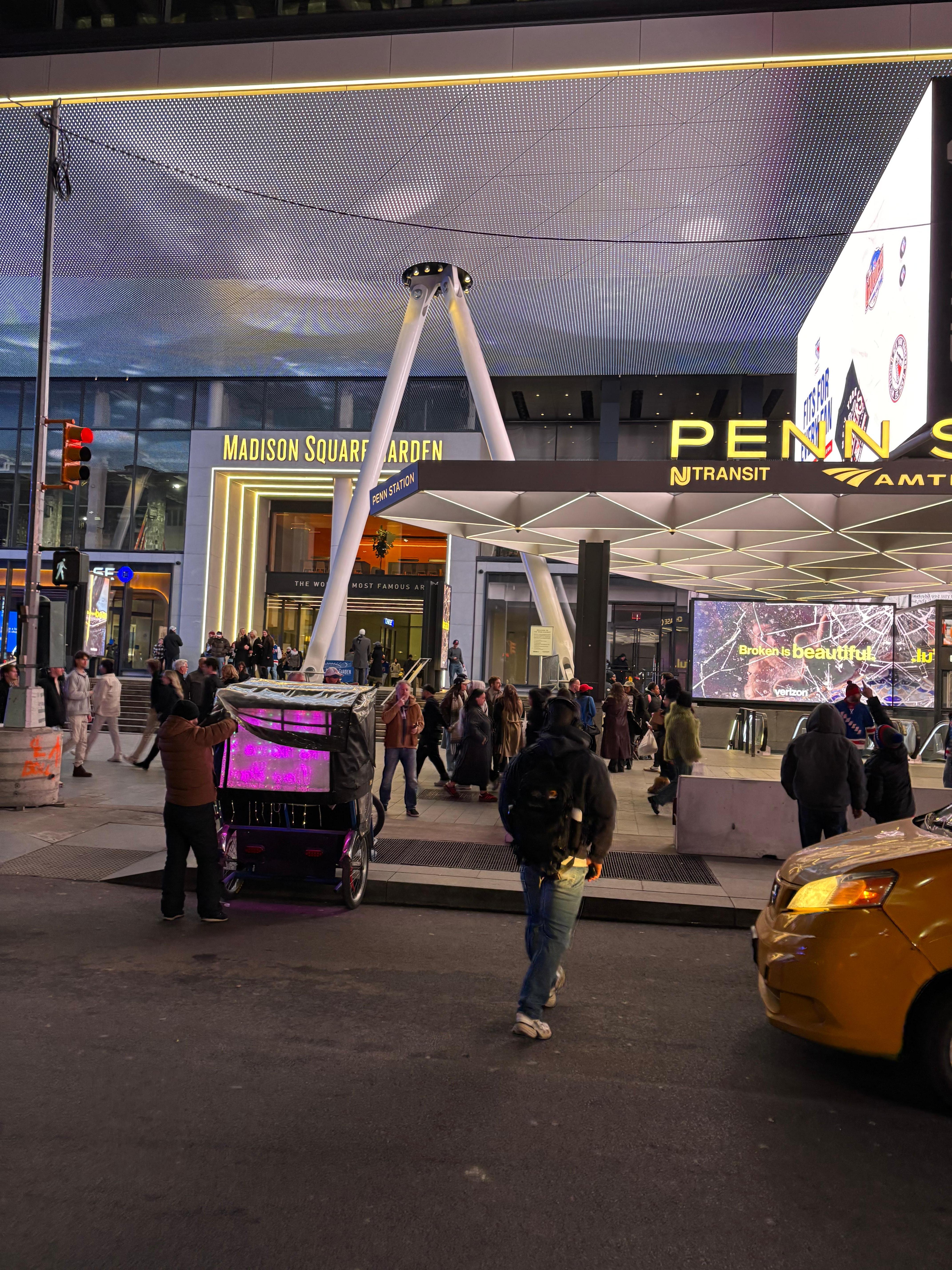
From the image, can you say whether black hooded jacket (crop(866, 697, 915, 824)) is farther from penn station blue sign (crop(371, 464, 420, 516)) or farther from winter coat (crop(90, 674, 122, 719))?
winter coat (crop(90, 674, 122, 719))

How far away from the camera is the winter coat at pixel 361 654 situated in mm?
27484

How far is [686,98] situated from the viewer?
731 inches

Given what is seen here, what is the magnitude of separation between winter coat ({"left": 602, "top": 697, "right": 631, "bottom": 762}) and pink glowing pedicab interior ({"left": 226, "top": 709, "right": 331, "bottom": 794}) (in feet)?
31.2

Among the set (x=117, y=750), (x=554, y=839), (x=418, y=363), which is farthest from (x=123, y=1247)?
(x=418, y=363)

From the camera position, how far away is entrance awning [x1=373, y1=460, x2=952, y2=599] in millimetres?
13211

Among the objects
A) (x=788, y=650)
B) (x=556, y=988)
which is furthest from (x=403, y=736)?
(x=788, y=650)

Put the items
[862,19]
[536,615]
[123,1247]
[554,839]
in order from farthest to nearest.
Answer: [536,615], [862,19], [554,839], [123,1247]

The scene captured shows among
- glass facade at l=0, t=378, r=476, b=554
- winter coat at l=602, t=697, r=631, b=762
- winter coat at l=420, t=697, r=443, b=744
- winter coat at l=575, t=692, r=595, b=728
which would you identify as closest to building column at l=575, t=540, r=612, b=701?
winter coat at l=602, t=697, r=631, b=762

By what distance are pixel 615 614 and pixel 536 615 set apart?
3422 millimetres

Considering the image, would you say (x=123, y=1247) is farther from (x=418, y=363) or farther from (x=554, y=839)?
(x=418, y=363)

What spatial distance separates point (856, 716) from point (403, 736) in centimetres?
541

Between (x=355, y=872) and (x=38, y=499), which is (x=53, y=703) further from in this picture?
(x=355, y=872)

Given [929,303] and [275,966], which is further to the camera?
[929,303]

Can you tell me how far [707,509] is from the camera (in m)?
15.2
